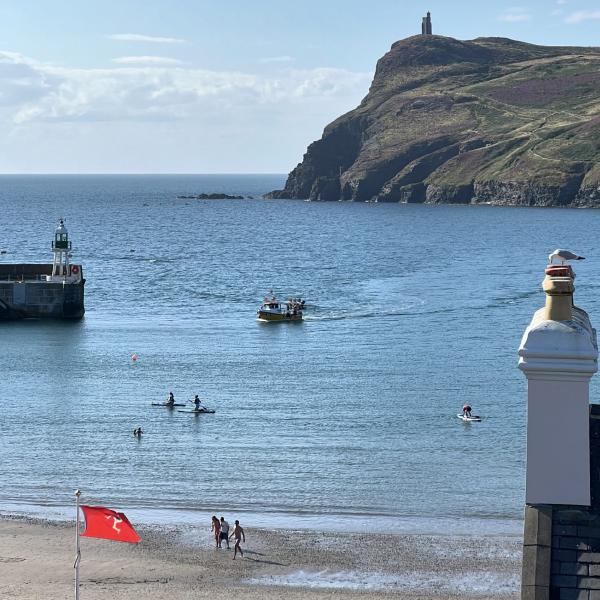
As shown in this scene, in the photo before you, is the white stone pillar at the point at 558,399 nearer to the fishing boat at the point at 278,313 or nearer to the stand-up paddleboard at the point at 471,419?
the stand-up paddleboard at the point at 471,419

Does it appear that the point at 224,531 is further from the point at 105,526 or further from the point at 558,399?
the point at 558,399

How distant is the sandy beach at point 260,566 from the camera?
37.2m

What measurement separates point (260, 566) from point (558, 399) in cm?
3050


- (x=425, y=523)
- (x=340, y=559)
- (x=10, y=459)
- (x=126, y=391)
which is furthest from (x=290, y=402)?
(x=340, y=559)

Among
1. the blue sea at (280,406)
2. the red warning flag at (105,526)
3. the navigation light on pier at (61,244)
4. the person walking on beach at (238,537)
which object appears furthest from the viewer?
the navigation light on pier at (61,244)

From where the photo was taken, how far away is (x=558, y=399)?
10906mm

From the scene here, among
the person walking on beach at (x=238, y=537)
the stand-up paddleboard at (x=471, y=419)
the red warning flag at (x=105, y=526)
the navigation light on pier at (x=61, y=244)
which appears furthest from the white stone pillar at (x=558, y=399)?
the navigation light on pier at (x=61, y=244)

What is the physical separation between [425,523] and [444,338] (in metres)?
49.2

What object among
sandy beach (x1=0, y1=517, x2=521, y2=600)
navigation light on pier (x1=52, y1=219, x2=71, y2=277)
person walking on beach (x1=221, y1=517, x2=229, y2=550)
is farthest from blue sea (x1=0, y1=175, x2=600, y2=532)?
navigation light on pier (x1=52, y1=219, x2=71, y2=277)

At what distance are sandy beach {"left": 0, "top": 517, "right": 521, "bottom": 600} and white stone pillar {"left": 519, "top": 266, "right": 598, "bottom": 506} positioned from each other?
87.7 feet

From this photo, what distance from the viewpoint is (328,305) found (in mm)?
117500

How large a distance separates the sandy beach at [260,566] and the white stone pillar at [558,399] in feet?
87.7

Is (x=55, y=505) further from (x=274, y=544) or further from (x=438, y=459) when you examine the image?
(x=438, y=459)

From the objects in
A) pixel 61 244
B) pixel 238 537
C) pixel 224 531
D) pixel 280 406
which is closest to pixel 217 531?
pixel 224 531
